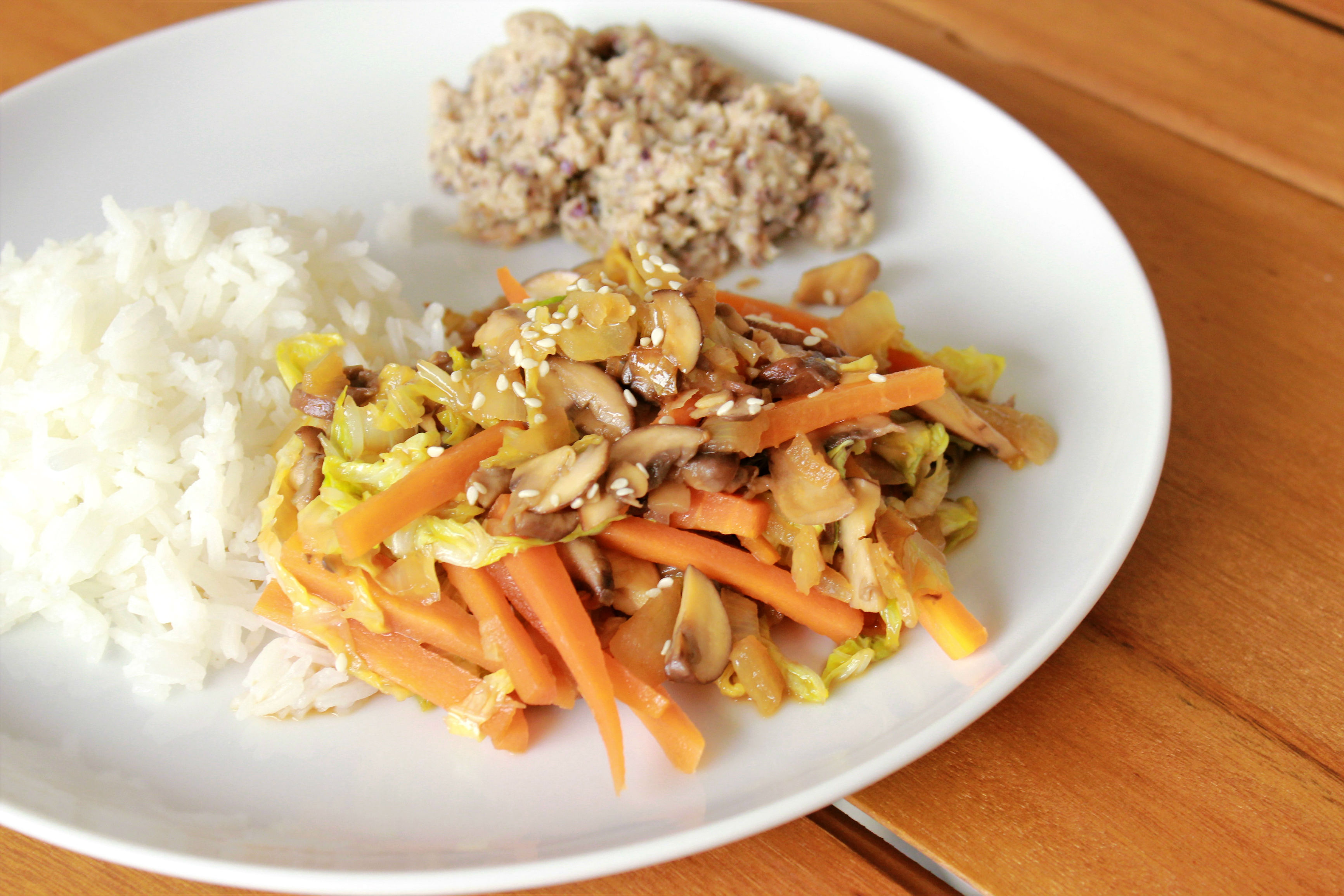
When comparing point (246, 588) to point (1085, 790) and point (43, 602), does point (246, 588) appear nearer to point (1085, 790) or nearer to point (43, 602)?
point (43, 602)

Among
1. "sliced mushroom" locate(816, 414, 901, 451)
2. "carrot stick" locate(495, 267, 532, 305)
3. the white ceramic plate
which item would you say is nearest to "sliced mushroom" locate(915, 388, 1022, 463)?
the white ceramic plate

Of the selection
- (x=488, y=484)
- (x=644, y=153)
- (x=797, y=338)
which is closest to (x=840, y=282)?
(x=797, y=338)

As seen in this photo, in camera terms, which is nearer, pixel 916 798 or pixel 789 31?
pixel 916 798

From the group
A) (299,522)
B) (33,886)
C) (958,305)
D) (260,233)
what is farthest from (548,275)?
(33,886)

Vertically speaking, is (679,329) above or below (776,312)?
above

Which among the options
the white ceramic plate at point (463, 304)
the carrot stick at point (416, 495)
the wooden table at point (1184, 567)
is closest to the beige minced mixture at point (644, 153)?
the white ceramic plate at point (463, 304)

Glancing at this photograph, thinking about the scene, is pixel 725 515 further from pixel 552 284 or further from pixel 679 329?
pixel 552 284

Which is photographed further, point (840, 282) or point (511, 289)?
point (840, 282)
